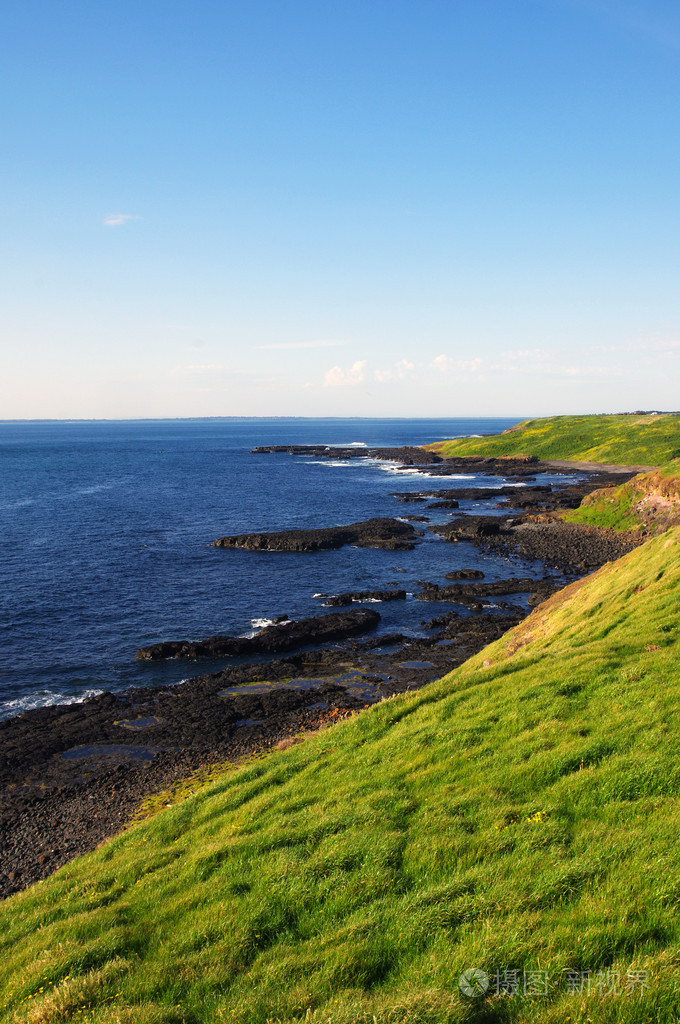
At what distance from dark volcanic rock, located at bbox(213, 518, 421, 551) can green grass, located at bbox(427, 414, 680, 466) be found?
263 ft

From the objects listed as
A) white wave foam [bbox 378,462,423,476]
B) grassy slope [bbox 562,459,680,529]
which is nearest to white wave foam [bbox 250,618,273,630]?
grassy slope [bbox 562,459,680,529]

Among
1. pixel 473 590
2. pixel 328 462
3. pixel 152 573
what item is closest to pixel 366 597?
pixel 473 590

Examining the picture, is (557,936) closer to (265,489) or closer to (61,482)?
(265,489)

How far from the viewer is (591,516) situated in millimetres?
76312

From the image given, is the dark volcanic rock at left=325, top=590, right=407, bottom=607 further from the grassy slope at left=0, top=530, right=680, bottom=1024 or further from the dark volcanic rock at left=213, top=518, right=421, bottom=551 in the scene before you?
the grassy slope at left=0, top=530, right=680, bottom=1024

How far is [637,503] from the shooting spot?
71.4 m

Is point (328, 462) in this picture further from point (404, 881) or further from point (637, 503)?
point (404, 881)

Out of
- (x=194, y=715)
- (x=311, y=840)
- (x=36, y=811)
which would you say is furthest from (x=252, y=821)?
(x=194, y=715)

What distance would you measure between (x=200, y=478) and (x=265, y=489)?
98.3 ft

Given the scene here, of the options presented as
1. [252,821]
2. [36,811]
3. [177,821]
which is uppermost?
[252,821]

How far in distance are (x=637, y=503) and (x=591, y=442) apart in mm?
97328

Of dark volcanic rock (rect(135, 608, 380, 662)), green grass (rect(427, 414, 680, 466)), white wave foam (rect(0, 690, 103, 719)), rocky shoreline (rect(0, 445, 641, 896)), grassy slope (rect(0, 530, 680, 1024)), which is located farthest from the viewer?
green grass (rect(427, 414, 680, 466))

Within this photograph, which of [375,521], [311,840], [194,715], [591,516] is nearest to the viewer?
[311,840]

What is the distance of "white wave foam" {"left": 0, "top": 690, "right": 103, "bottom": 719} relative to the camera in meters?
32.6
